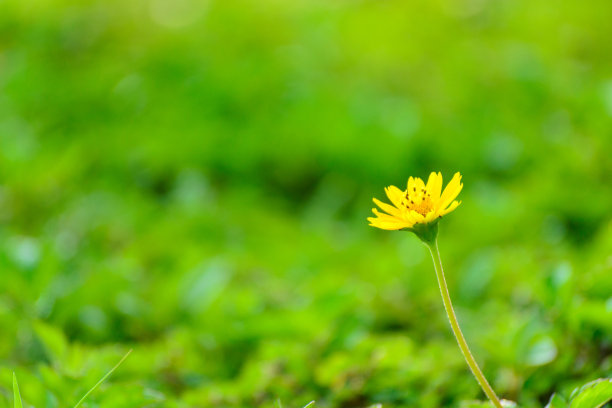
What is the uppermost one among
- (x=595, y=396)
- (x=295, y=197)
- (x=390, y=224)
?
(x=295, y=197)

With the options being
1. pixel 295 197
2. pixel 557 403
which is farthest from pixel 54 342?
pixel 295 197

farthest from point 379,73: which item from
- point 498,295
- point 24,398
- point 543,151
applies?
point 24,398

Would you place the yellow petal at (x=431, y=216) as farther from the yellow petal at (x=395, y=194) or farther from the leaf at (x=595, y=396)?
the leaf at (x=595, y=396)

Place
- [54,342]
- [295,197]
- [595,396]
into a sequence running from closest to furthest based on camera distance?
1. [595,396]
2. [54,342]
3. [295,197]

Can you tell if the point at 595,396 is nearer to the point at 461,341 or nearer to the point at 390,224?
the point at 461,341

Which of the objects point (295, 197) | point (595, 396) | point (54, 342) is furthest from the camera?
point (295, 197)

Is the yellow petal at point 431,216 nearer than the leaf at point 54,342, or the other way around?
the yellow petal at point 431,216

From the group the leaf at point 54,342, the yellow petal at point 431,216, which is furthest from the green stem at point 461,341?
the leaf at point 54,342
